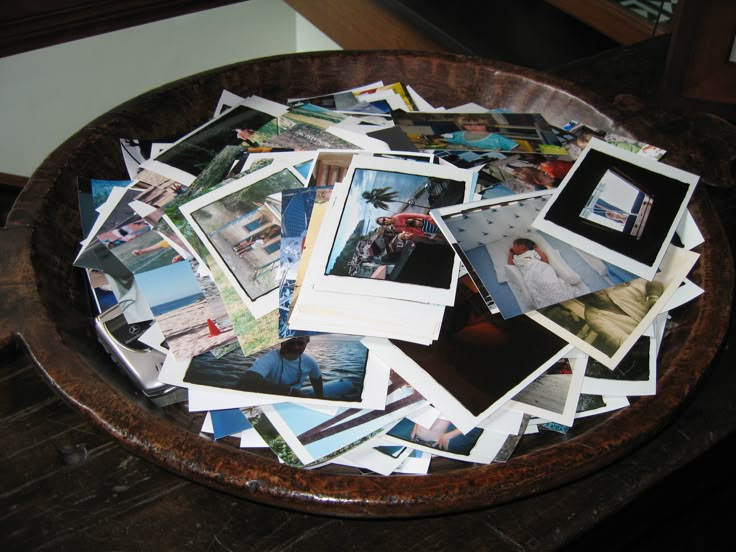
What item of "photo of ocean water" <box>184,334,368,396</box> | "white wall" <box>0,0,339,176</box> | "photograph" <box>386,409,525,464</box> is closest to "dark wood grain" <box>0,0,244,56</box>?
"white wall" <box>0,0,339,176</box>

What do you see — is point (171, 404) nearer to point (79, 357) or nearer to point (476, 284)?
point (79, 357)

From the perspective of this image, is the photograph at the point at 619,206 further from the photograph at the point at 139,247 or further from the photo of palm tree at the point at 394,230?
the photograph at the point at 139,247

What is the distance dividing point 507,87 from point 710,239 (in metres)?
0.44

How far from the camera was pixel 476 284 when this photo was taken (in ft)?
2.46

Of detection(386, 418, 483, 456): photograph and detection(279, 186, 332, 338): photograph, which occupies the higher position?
detection(279, 186, 332, 338): photograph

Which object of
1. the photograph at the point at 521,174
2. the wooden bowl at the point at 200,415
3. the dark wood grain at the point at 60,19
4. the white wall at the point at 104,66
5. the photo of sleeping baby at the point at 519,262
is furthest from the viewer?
the white wall at the point at 104,66

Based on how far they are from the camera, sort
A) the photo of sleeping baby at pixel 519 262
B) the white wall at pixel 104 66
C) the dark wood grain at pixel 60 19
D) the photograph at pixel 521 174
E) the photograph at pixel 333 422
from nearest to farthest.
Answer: the photograph at pixel 333 422, the photo of sleeping baby at pixel 519 262, the photograph at pixel 521 174, the dark wood grain at pixel 60 19, the white wall at pixel 104 66

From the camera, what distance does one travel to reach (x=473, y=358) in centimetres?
70

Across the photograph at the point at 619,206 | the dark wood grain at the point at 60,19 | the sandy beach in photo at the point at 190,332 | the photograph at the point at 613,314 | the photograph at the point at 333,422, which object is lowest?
the photograph at the point at 333,422

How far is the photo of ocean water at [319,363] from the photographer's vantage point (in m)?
0.69

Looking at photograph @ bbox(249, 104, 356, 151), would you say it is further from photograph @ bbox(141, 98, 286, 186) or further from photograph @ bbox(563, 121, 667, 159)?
photograph @ bbox(563, 121, 667, 159)

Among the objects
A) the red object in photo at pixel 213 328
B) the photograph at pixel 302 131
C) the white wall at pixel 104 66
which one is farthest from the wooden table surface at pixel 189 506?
the white wall at pixel 104 66

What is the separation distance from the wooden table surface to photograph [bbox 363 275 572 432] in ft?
0.37

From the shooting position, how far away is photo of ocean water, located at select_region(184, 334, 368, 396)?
694 millimetres
